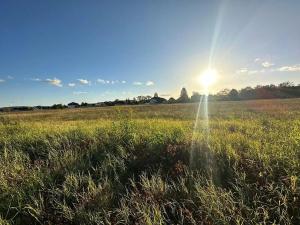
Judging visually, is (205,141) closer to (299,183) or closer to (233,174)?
(233,174)

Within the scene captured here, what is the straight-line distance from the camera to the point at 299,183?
14.1 feet

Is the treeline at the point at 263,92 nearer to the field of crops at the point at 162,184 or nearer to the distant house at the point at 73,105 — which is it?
the distant house at the point at 73,105

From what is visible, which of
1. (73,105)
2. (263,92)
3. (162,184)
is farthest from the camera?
(73,105)

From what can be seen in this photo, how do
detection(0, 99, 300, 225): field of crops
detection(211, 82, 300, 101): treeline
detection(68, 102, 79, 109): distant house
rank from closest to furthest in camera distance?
detection(0, 99, 300, 225): field of crops
detection(211, 82, 300, 101): treeline
detection(68, 102, 79, 109): distant house

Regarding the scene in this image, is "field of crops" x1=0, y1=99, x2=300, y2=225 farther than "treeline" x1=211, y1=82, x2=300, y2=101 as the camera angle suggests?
No

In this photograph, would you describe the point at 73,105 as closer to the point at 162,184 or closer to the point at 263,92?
the point at 263,92

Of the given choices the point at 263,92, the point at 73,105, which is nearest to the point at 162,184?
the point at 263,92

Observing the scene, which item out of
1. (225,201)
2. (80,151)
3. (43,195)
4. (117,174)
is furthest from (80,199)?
(80,151)

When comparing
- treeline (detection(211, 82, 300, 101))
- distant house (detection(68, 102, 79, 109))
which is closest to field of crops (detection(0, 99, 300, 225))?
treeline (detection(211, 82, 300, 101))

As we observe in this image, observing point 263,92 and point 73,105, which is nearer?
point 263,92

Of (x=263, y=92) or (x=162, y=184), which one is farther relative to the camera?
(x=263, y=92)

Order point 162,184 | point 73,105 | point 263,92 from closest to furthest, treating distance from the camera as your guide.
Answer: point 162,184 → point 263,92 → point 73,105

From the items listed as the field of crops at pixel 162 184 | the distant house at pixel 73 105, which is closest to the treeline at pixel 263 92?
the distant house at pixel 73 105

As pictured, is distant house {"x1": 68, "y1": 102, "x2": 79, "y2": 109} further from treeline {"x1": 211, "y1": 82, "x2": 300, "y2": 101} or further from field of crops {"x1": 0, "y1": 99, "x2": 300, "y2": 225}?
field of crops {"x1": 0, "y1": 99, "x2": 300, "y2": 225}
